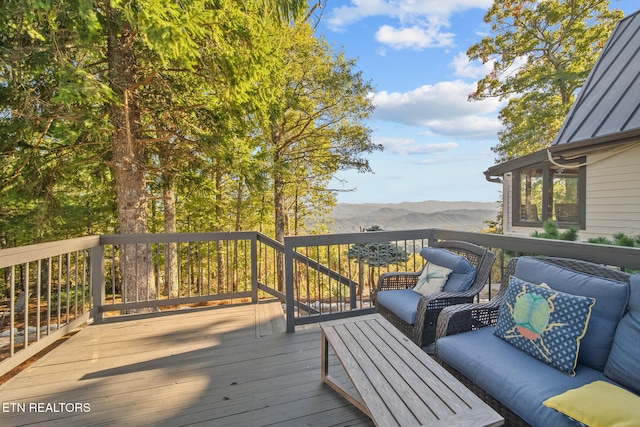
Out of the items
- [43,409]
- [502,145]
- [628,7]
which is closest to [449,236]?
[43,409]

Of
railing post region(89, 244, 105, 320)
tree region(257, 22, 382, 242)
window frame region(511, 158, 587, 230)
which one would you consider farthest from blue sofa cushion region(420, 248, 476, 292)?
tree region(257, 22, 382, 242)

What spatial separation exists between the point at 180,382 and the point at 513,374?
7.41 ft

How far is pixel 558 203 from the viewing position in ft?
21.3

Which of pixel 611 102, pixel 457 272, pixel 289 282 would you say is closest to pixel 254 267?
pixel 289 282

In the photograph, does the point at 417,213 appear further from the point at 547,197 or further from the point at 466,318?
the point at 466,318

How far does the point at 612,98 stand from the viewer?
4223mm

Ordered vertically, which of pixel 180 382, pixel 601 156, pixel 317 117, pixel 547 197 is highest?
pixel 317 117

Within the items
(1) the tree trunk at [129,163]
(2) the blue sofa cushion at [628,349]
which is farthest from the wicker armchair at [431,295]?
(1) the tree trunk at [129,163]

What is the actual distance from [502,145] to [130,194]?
11932 millimetres

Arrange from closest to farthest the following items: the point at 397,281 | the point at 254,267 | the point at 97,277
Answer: the point at 397,281, the point at 97,277, the point at 254,267

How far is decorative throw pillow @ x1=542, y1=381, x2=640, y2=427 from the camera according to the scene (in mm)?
1071

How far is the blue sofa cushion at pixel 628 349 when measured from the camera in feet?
4.57

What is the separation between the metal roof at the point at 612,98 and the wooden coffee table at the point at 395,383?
4.11 meters

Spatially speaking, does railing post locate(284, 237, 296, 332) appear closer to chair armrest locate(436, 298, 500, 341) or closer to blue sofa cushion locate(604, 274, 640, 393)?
chair armrest locate(436, 298, 500, 341)
